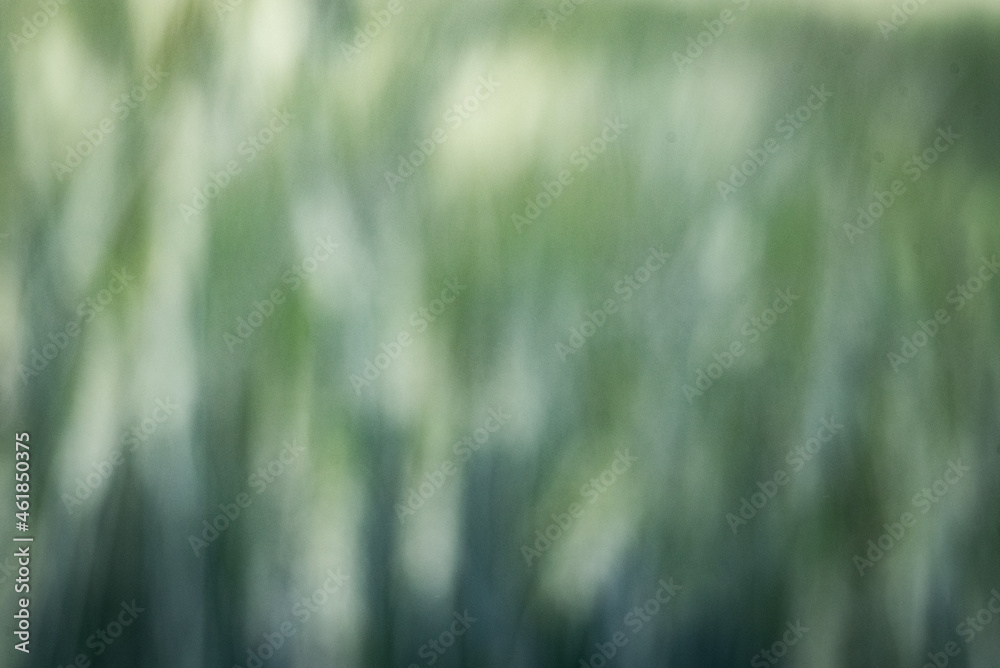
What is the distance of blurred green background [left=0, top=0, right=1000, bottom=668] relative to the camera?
3.17 feet

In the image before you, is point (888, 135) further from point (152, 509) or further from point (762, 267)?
point (152, 509)

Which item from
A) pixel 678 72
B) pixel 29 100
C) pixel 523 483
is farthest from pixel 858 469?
pixel 29 100

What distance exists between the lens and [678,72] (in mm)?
978

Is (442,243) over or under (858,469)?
over

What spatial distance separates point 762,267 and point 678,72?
0.75 feet

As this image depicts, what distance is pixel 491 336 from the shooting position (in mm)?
975

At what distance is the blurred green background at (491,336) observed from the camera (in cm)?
97

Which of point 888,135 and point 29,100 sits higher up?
point 29,100

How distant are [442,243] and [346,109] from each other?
18 centimetres

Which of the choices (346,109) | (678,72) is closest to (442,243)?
(346,109)

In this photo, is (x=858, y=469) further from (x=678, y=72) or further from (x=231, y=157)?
(x=231, y=157)

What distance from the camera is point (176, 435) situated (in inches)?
38.0

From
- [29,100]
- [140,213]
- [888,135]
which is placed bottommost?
[888,135]

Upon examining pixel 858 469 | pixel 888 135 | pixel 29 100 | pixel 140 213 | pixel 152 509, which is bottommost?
pixel 858 469
